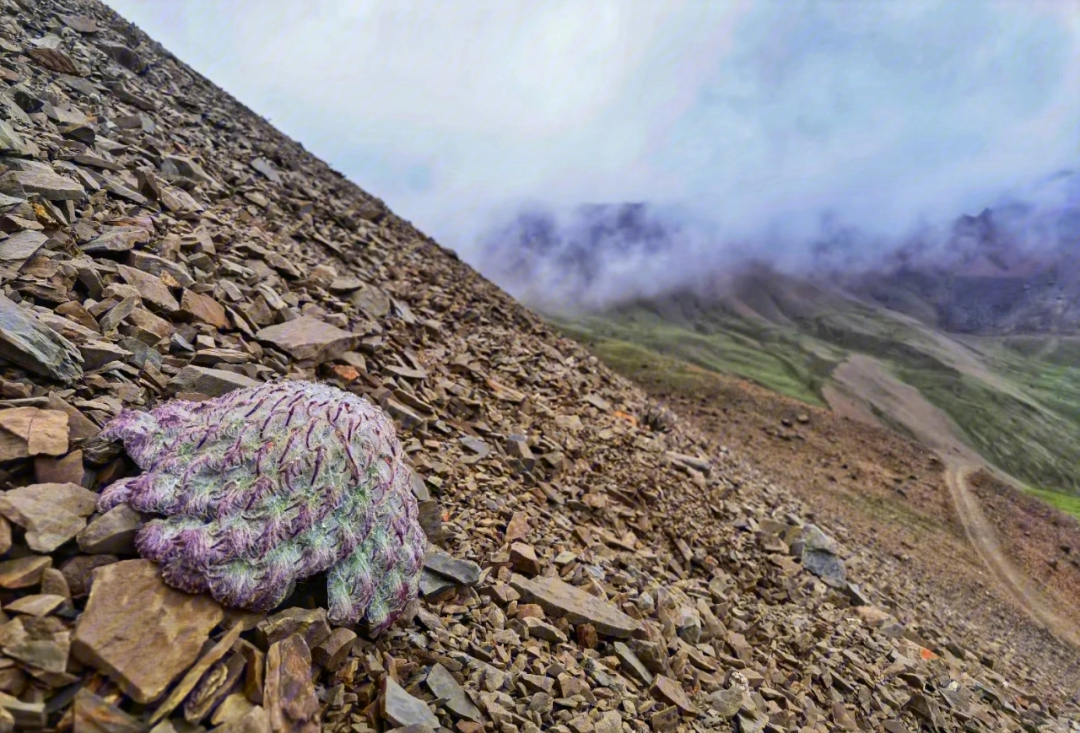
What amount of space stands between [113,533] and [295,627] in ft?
4.60

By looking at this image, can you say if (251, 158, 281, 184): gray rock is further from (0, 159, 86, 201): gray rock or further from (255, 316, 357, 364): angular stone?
(255, 316, 357, 364): angular stone

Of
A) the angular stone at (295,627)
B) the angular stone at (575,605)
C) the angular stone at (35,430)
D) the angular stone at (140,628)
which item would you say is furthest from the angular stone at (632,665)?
the angular stone at (35,430)

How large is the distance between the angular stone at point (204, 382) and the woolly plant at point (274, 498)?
688 millimetres

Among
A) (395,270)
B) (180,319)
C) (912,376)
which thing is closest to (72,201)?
(180,319)

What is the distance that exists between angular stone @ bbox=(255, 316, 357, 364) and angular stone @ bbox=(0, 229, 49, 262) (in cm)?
241

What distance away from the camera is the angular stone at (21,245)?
18.9ft

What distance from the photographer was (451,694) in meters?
4.82

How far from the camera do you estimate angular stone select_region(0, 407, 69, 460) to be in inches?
160

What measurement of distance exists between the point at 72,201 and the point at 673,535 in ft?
32.5

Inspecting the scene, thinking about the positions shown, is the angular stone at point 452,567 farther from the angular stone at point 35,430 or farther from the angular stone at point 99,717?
the angular stone at point 35,430

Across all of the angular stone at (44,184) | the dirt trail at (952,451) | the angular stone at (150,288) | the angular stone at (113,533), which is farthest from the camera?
the dirt trail at (952,451)

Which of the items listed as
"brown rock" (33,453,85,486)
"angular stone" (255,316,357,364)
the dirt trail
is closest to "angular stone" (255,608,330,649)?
"brown rock" (33,453,85,486)

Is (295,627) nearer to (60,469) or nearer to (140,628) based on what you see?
(140,628)

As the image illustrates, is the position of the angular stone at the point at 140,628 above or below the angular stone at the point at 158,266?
below
